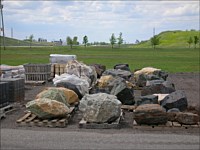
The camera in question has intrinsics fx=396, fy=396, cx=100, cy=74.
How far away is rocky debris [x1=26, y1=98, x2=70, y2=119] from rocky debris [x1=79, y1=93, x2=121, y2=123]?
75cm

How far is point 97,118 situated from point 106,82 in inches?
282

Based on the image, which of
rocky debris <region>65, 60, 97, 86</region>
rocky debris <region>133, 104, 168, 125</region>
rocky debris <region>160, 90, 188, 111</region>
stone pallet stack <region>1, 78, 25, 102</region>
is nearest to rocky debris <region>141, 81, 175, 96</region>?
rocky debris <region>160, 90, 188, 111</region>

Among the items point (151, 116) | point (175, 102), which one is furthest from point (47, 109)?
point (175, 102)

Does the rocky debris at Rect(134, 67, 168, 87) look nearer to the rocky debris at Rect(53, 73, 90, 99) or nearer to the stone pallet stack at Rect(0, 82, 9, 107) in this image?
the rocky debris at Rect(53, 73, 90, 99)

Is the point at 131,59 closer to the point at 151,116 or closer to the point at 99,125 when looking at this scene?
the point at 151,116

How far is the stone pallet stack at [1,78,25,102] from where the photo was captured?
47.0ft

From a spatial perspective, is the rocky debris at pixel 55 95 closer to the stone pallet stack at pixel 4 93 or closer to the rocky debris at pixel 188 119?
the stone pallet stack at pixel 4 93

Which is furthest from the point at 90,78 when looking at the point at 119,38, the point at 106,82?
the point at 119,38

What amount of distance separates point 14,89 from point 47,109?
3.38 metres

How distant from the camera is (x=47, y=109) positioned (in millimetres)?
11508

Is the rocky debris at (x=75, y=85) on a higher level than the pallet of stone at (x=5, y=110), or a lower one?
higher

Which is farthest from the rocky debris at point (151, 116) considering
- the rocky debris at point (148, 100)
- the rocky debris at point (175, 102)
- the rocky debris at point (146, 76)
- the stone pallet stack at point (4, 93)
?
the rocky debris at point (146, 76)

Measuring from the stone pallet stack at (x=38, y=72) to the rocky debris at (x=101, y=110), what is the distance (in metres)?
11.2

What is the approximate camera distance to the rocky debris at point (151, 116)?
10.9m
